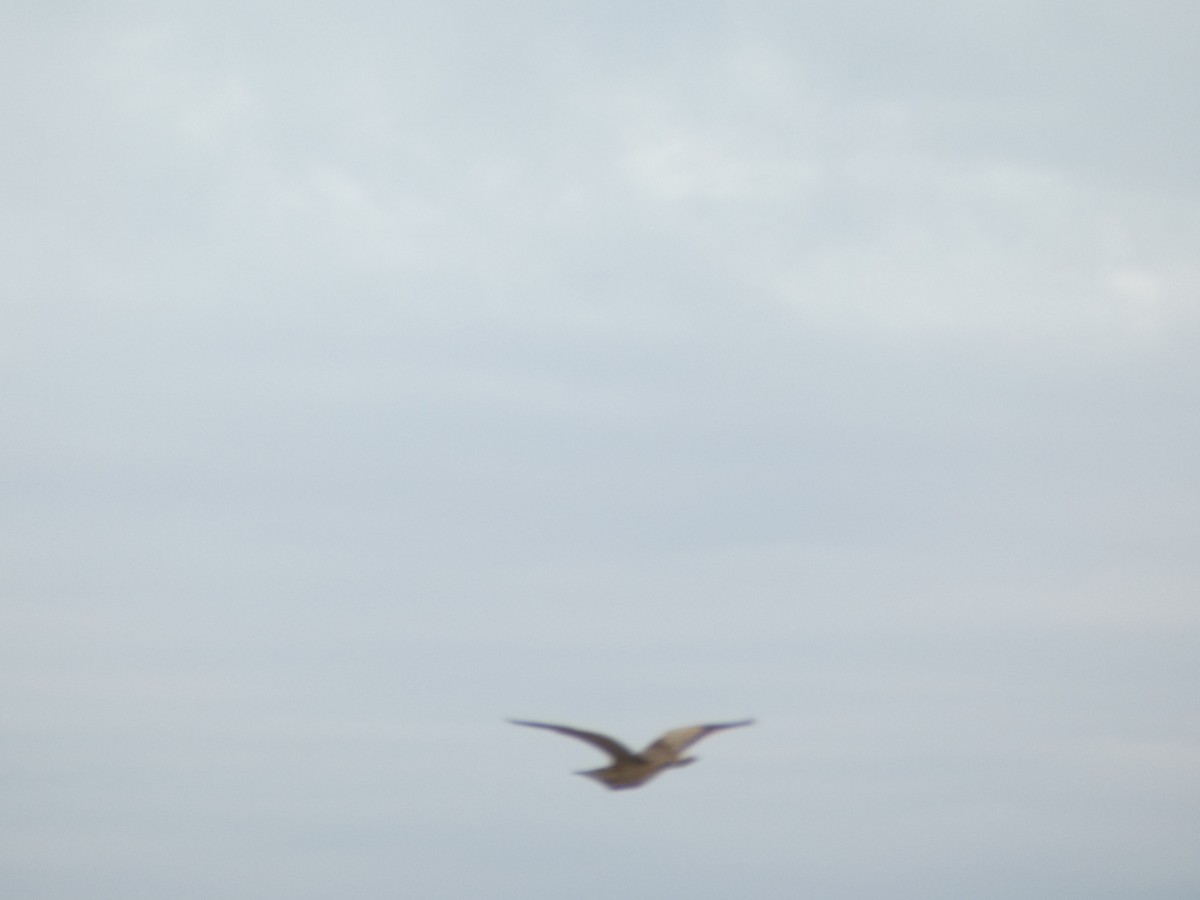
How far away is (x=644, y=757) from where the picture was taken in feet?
157

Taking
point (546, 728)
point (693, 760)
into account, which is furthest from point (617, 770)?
point (546, 728)

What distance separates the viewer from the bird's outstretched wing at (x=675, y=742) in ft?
158

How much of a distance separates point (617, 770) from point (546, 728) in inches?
224

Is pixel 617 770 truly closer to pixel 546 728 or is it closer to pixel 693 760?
pixel 693 760

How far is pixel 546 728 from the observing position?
42844mm

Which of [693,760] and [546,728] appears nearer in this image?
[546,728]

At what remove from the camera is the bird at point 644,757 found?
4728 cm

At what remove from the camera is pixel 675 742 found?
161 feet

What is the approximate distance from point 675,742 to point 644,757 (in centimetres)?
152

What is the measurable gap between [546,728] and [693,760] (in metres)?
7.43

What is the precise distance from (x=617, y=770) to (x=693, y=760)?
239cm

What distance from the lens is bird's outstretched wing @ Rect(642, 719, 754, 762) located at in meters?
48.2

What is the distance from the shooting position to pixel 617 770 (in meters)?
47.8

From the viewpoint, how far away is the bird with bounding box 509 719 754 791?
47.3 metres
